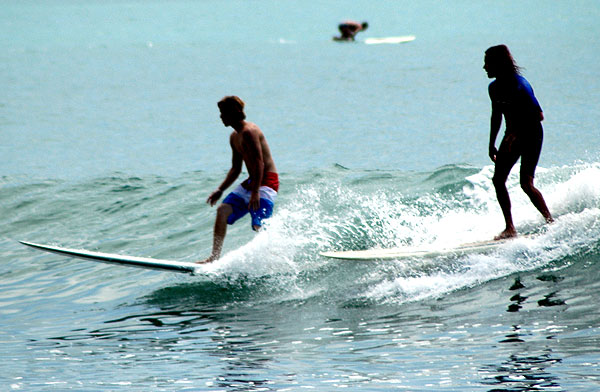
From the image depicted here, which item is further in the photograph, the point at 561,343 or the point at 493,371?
the point at 561,343

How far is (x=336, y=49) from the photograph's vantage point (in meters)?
68.4

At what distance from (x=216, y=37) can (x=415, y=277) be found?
86684mm

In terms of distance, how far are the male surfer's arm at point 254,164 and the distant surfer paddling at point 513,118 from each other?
2193 millimetres

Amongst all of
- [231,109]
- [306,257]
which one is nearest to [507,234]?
[306,257]

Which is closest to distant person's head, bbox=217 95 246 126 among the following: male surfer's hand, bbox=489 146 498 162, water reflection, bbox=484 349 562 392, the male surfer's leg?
the male surfer's leg

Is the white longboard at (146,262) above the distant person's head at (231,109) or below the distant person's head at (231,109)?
below

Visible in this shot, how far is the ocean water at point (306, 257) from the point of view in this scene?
6223 mm

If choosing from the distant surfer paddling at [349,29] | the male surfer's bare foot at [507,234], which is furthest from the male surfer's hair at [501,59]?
the distant surfer paddling at [349,29]

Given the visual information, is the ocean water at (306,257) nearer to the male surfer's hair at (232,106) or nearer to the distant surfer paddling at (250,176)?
Answer: the distant surfer paddling at (250,176)

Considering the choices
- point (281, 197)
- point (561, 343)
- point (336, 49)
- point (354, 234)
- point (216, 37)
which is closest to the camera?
point (561, 343)

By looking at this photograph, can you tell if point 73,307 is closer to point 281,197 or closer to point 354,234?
point 354,234

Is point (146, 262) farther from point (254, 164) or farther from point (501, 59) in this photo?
point (501, 59)

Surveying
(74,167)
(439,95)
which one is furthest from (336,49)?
(74,167)

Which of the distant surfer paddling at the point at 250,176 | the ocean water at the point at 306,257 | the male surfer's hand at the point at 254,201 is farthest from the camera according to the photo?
the male surfer's hand at the point at 254,201
